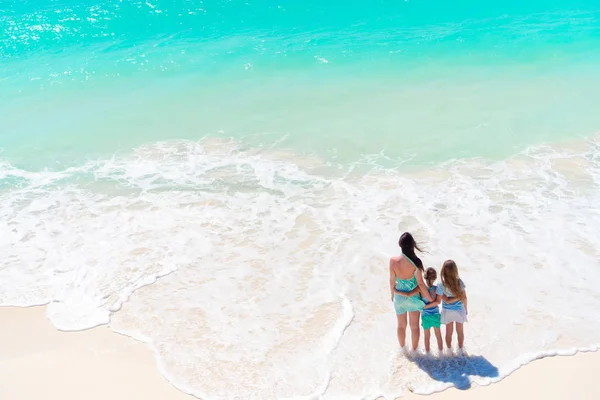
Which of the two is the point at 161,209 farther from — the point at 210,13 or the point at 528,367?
the point at 210,13

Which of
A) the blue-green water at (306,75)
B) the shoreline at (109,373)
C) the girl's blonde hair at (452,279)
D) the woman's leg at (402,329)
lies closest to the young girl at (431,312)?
the girl's blonde hair at (452,279)

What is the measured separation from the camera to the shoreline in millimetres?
5574

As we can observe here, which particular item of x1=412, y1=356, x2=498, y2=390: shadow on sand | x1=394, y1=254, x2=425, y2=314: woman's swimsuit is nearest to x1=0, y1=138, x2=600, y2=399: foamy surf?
x1=412, y1=356, x2=498, y2=390: shadow on sand

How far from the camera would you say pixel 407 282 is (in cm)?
566

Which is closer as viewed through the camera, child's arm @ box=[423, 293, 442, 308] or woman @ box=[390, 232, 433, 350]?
woman @ box=[390, 232, 433, 350]

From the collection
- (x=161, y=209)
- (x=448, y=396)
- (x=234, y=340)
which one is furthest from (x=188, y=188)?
(x=448, y=396)

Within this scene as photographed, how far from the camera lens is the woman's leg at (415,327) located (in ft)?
19.2

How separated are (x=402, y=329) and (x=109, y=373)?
329cm

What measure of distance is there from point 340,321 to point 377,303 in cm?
62

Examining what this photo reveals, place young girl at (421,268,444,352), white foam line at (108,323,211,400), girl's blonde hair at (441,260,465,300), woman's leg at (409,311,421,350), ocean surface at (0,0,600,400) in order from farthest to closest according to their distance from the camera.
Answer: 1. ocean surface at (0,0,600,400)
2. woman's leg at (409,311,421,350)
3. white foam line at (108,323,211,400)
4. young girl at (421,268,444,352)
5. girl's blonde hair at (441,260,465,300)

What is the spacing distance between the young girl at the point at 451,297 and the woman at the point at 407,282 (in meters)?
0.18

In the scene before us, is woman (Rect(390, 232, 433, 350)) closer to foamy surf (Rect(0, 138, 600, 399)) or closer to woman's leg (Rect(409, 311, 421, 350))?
woman's leg (Rect(409, 311, 421, 350))

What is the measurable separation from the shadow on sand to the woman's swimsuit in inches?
25.4

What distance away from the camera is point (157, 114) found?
47.5 feet
